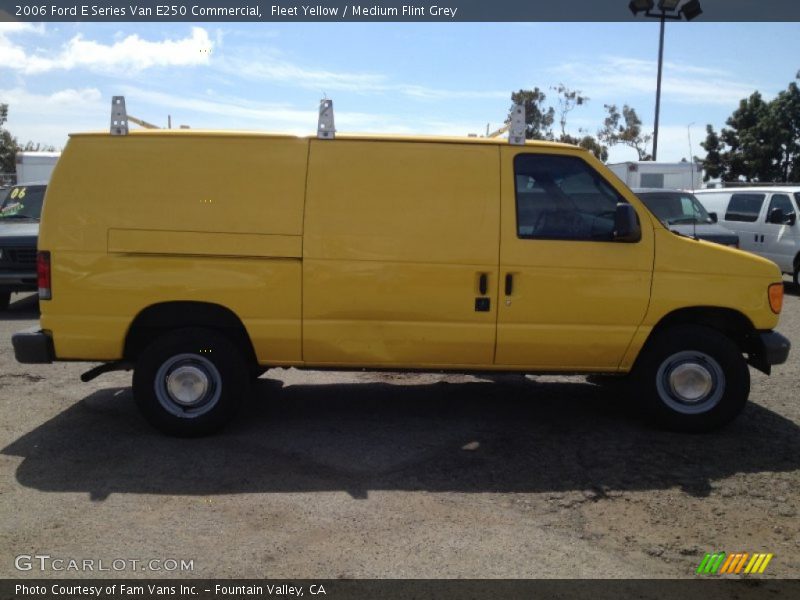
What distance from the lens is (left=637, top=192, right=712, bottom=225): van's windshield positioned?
1303 centimetres

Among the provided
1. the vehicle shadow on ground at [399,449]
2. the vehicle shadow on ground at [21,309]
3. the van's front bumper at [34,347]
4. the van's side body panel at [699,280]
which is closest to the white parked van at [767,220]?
the vehicle shadow on ground at [399,449]

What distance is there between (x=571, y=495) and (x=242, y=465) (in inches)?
87.0

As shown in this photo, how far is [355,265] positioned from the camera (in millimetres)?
5367

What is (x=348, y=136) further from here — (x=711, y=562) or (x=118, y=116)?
(x=711, y=562)

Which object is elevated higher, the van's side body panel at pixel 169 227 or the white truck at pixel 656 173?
the white truck at pixel 656 173

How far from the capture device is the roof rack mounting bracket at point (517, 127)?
18.1 feet

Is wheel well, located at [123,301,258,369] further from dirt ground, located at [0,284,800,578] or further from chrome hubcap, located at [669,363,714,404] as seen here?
chrome hubcap, located at [669,363,714,404]

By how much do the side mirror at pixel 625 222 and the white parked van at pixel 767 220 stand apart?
10359 mm

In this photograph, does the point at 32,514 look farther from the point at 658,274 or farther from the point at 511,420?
the point at 658,274

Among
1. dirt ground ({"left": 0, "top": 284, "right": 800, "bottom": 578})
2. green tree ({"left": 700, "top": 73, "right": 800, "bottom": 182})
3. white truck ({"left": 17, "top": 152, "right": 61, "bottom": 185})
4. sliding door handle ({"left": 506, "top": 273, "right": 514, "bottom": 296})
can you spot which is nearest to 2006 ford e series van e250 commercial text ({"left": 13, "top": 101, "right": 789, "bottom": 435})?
sliding door handle ({"left": 506, "top": 273, "right": 514, "bottom": 296})

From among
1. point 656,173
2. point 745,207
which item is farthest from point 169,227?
point 656,173

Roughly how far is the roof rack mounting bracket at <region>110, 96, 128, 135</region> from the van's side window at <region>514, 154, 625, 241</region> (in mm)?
2929
